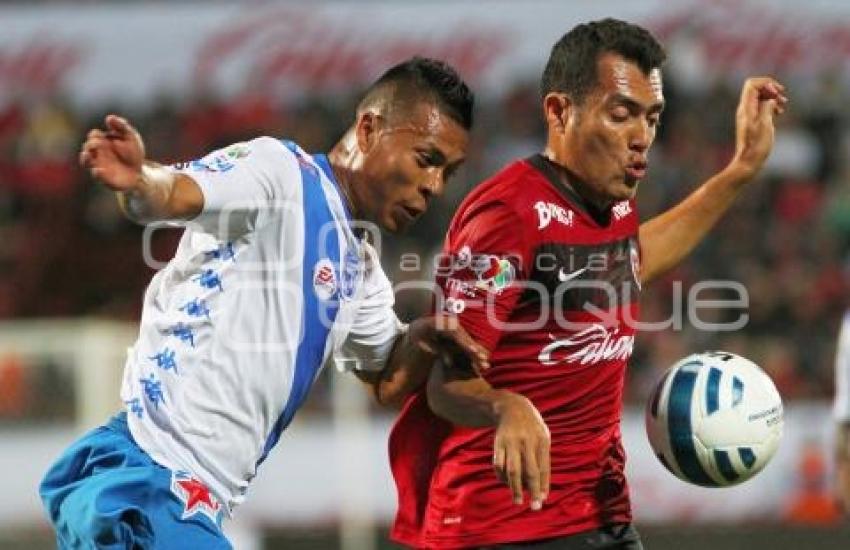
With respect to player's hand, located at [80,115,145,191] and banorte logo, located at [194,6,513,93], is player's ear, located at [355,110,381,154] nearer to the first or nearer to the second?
player's hand, located at [80,115,145,191]

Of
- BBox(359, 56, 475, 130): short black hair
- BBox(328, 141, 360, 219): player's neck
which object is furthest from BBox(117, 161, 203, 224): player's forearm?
BBox(359, 56, 475, 130): short black hair

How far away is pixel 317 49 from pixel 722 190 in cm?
778

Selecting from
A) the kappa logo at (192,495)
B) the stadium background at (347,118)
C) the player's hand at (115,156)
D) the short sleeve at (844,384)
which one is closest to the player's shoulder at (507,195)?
the kappa logo at (192,495)

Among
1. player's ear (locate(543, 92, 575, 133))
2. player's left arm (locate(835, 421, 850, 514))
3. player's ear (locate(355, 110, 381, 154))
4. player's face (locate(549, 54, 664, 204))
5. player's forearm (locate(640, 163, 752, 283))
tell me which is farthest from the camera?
player's left arm (locate(835, 421, 850, 514))

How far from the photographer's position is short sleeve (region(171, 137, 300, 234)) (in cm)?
393

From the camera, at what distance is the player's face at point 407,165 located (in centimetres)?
432

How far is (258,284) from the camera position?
13.7 feet

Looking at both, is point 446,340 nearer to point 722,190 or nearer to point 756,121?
point 722,190

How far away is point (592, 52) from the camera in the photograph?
4730mm

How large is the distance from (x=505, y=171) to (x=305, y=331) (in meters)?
0.82

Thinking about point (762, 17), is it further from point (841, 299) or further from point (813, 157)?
point (841, 299)

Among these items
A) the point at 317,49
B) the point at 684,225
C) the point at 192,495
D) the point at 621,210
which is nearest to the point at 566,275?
the point at 621,210

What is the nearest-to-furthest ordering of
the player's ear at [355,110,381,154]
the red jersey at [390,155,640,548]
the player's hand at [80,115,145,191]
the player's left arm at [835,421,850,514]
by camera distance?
the player's hand at [80,115,145,191] < the player's ear at [355,110,381,154] < the red jersey at [390,155,640,548] < the player's left arm at [835,421,850,514]

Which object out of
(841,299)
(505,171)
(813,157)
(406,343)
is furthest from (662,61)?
(813,157)
